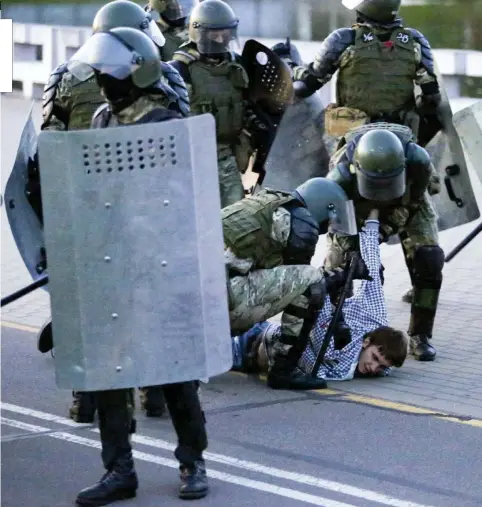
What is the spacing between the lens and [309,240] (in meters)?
7.61

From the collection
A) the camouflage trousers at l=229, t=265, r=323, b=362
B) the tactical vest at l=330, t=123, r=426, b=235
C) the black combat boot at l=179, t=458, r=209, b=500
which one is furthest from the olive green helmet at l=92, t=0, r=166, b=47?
the black combat boot at l=179, t=458, r=209, b=500

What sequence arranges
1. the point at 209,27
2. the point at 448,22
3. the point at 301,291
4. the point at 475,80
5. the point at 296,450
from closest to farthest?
the point at 296,450 < the point at 301,291 < the point at 209,27 < the point at 475,80 < the point at 448,22

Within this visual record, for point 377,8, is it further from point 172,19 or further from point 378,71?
point 172,19

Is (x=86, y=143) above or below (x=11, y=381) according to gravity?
above

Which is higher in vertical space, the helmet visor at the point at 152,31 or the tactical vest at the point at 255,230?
the helmet visor at the point at 152,31

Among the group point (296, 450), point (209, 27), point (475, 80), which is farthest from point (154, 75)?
point (475, 80)

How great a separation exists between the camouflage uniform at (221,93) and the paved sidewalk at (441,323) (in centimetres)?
141

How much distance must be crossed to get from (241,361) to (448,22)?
59.5 ft

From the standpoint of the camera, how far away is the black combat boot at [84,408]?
7.65 metres

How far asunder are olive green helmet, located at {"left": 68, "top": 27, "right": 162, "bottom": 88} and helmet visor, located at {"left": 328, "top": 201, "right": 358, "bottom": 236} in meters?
1.62

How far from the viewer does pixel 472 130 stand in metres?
9.60

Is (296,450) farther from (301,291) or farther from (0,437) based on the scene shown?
(0,437)

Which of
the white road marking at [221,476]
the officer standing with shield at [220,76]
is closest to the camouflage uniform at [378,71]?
the officer standing with shield at [220,76]

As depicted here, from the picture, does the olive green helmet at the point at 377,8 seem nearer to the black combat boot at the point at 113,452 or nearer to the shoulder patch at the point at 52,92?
the shoulder patch at the point at 52,92
